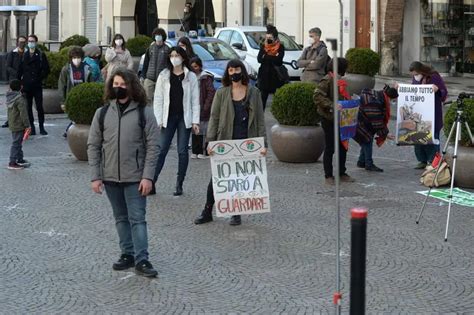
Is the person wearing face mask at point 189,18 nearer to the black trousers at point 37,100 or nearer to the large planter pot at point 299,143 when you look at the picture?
the black trousers at point 37,100

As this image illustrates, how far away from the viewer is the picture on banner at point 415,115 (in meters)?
13.5

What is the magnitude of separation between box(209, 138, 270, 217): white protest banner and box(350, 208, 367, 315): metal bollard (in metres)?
4.77

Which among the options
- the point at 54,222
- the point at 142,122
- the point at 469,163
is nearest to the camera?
the point at 142,122

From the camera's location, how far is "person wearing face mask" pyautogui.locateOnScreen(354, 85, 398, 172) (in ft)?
46.2

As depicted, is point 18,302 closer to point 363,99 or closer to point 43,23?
point 363,99

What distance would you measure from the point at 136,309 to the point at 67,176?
634 centimetres

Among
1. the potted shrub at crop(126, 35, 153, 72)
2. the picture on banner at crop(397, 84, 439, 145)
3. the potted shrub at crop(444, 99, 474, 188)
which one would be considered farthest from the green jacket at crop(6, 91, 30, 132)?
the potted shrub at crop(126, 35, 153, 72)

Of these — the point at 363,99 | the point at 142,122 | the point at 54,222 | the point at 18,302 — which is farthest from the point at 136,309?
the point at 363,99

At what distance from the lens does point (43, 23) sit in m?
46.8

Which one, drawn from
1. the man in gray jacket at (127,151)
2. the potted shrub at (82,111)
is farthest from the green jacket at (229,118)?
the potted shrub at (82,111)

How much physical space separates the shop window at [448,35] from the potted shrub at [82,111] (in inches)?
620

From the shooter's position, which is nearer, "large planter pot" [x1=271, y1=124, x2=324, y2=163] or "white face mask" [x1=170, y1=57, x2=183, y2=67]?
"white face mask" [x1=170, y1=57, x2=183, y2=67]

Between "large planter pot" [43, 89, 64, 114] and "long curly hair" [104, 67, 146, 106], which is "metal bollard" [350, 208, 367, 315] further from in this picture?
"large planter pot" [43, 89, 64, 114]

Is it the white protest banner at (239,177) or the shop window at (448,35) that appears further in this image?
the shop window at (448,35)
